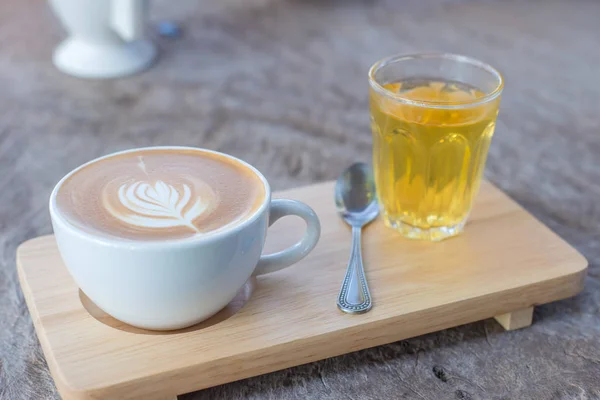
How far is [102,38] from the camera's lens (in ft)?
3.86

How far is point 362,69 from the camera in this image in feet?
3.95

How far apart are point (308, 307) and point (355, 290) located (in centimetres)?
4

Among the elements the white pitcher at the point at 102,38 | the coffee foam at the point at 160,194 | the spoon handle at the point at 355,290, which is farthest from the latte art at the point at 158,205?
the white pitcher at the point at 102,38

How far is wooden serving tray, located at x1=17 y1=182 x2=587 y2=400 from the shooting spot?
1.61ft

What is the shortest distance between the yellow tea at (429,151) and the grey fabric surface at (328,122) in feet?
0.39

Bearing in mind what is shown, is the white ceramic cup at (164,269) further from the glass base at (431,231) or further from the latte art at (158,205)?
the glass base at (431,231)

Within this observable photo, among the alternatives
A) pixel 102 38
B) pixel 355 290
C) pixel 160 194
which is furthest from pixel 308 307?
pixel 102 38

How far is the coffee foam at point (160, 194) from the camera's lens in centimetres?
50

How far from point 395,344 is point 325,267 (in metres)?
0.09

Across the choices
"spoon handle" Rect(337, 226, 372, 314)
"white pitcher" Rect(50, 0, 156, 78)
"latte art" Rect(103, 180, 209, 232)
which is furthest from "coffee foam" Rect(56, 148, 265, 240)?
"white pitcher" Rect(50, 0, 156, 78)

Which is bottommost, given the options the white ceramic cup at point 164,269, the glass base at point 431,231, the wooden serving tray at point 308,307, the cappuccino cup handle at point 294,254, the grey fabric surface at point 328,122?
the grey fabric surface at point 328,122

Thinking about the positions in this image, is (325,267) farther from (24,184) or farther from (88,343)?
(24,184)

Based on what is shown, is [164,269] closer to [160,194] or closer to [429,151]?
[160,194]

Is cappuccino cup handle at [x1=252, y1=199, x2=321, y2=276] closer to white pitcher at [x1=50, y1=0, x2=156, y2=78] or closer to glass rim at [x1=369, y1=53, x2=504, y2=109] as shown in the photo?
glass rim at [x1=369, y1=53, x2=504, y2=109]
